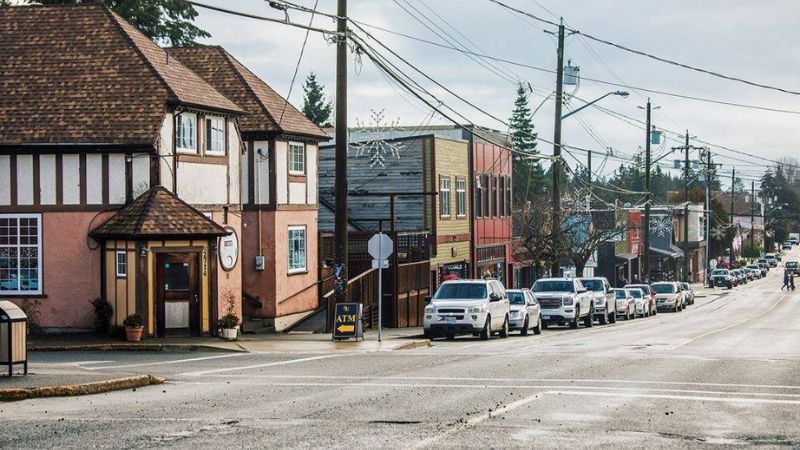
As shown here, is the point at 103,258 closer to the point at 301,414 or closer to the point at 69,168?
the point at 69,168

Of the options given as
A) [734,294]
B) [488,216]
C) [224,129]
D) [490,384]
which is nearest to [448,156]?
[488,216]

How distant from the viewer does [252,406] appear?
16.8 meters

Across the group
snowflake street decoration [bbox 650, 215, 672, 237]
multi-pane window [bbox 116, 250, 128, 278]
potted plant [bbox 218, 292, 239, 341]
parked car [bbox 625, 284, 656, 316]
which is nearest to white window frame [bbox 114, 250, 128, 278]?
multi-pane window [bbox 116, 250, 128, 278]

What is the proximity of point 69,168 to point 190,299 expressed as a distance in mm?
4506

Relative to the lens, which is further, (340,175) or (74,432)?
(340,175)

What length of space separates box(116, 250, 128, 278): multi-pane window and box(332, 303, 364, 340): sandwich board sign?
545cm

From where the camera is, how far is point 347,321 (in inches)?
1281

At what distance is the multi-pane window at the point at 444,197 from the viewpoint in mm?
51906

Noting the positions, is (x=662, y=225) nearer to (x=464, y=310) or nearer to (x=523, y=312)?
(x=523, y=312)

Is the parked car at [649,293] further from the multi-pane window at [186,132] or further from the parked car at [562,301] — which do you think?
the multi-pane window at [186,132]

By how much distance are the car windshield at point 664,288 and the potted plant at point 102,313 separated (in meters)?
47.6

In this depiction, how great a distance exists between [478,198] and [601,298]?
921 cm

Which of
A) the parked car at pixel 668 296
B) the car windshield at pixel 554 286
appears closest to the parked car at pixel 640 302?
the parked car at pixel 668 296

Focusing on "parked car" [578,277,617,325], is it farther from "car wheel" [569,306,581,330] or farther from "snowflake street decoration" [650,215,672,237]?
"snowflake street decoration" [650,215,672,237]
